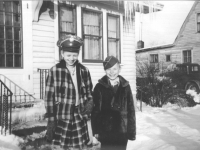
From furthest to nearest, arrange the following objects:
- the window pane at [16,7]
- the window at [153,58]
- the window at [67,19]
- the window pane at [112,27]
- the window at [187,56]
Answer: the window at [153,58] < the window at [187,56] < the window pane at [112,27] < the window at [67,19] < the window pane at [16,7]

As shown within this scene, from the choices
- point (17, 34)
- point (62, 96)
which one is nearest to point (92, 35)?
point (17, 34)

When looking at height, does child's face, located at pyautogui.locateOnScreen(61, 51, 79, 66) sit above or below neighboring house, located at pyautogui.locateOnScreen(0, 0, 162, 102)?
below

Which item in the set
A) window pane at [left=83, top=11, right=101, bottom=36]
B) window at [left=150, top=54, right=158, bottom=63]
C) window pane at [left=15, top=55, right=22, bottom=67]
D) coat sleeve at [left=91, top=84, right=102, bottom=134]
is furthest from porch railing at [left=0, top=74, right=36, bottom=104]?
window at [left=150, top=54, right=158, bottom=63]

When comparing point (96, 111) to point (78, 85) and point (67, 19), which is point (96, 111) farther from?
point (67, 19)

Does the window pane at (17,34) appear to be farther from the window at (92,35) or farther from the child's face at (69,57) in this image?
the child's face at (69,57)

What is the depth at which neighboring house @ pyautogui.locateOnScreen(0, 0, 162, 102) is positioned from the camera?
5.72 metres

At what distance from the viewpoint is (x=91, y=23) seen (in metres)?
7.42

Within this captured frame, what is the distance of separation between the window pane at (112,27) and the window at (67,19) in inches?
59.4

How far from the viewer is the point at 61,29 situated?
22.1ft

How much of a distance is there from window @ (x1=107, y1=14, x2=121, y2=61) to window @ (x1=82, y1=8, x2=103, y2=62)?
463 mm

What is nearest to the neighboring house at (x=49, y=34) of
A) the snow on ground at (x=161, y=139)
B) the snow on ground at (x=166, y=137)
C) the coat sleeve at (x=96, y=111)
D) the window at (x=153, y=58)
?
the snow on ground at (x=161, y=139)

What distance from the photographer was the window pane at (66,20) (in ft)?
22.1

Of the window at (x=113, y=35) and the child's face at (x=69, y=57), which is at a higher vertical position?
the window at (x=113, y=35)

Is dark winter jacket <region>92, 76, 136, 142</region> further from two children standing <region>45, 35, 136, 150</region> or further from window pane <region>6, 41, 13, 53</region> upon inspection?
window pane <region>6, 41, 13, 53</region>
